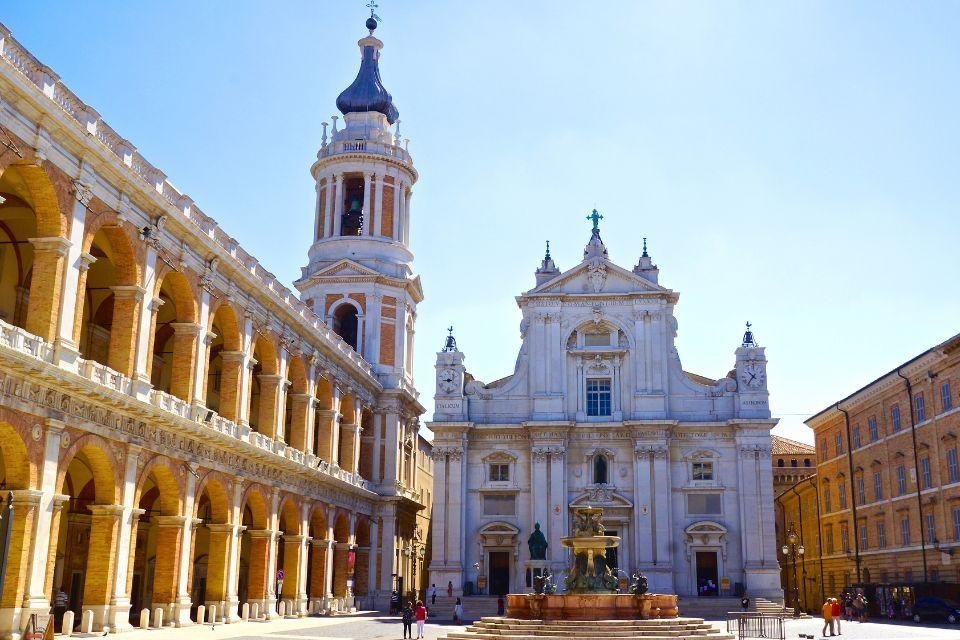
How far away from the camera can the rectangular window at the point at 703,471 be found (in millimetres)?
55594

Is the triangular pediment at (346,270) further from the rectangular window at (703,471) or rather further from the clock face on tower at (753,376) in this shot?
the clock face on tower at (753,376)

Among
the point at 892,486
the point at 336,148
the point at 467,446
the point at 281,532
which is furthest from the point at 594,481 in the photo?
the point at 336,148

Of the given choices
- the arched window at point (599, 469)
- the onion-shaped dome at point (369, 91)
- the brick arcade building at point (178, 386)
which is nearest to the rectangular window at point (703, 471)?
the arched window at point (599, 469)

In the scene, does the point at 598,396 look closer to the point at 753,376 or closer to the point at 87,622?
the point at 753,376

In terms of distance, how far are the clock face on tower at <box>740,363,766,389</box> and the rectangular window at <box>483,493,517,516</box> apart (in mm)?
14750

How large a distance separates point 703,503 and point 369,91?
109ft

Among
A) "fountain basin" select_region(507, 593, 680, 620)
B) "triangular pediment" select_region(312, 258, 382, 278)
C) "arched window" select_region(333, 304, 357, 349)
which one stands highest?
"triangular pediment" select_region(312, 258, 382, 278)

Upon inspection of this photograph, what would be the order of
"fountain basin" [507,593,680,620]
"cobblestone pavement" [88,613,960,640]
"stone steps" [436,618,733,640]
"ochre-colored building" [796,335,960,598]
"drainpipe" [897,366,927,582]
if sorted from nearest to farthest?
"stone steps" [436,618,733,640]
"fountain basin" [507,593,680,620]
"cobblestone pavement" [88,613,960,640]
"ochre-colored building" [796,335,960,598]
"drainpipe" [897,366,927,582]

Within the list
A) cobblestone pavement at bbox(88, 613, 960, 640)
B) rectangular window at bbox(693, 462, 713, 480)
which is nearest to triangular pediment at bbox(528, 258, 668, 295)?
rectangular window at bbox(693, 462, 713, 480)

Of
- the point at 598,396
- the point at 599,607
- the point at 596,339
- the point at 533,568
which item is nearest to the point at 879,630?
the point at 599,607

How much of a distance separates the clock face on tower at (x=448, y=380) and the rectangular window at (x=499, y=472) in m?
5.08

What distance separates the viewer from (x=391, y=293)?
61156mm

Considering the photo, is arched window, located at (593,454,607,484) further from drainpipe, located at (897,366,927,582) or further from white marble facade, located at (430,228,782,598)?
drainpipe, located at (897,366,927,582)

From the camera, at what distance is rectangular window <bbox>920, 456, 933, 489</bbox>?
45.9m
